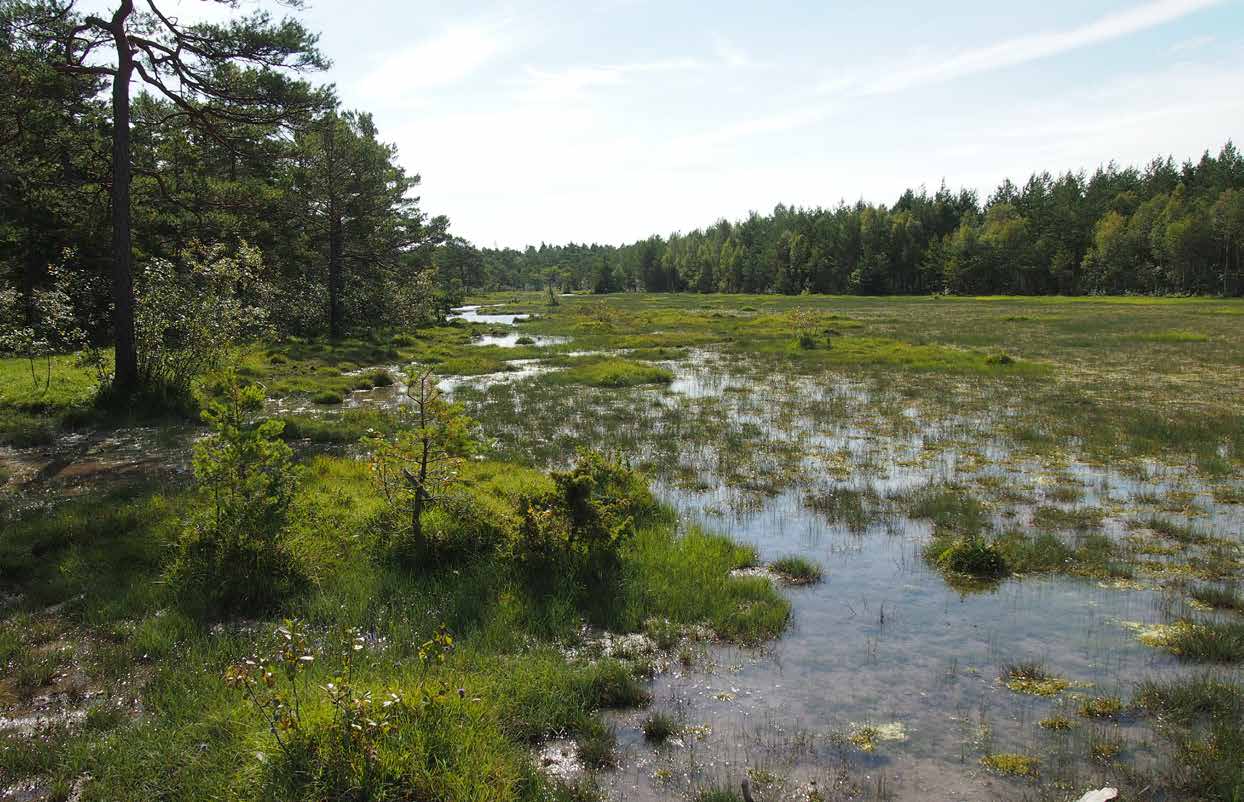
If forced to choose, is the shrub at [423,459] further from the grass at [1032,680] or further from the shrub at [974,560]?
the shrub at [974,560]

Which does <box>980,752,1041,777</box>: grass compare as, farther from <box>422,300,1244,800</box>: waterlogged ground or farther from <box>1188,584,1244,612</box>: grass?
<box>1188,584,1244,612</box>: grass

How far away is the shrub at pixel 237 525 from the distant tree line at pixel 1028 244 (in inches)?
4148

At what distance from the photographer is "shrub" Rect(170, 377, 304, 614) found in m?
7.42

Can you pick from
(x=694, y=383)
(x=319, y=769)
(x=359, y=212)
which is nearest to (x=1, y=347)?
(x=359, y=212)

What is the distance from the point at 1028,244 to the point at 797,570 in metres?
114

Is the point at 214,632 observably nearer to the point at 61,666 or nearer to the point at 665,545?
the point at 61,666

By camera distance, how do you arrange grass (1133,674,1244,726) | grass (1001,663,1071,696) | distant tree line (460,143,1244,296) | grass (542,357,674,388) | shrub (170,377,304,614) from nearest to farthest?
grass (1133,674,1244,726), grass (1001,663,1071,696), shrub (170,377,304,614), grass (542,357,674,388), distant tree line (460,143,1244,296)

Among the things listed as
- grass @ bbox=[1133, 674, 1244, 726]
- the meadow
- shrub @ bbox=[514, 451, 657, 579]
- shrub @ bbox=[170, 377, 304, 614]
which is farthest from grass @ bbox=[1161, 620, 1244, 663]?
shrub @ bbox=[170, 377, 304, 614]

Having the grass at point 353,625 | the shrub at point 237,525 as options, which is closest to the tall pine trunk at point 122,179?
the grass at point 353,625

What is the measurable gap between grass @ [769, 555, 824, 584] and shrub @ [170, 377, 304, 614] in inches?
236

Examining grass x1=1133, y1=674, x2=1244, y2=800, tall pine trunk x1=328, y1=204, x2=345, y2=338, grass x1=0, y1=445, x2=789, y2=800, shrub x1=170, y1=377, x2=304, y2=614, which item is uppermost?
tall pine trunk x1=328, y1=204, x2=345, y2=338

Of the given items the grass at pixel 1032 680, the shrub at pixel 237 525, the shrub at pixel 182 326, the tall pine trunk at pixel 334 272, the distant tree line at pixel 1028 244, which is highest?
the distant tree line at pixel 1028 244

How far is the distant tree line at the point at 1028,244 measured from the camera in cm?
8662

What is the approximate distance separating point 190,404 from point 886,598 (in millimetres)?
16964
